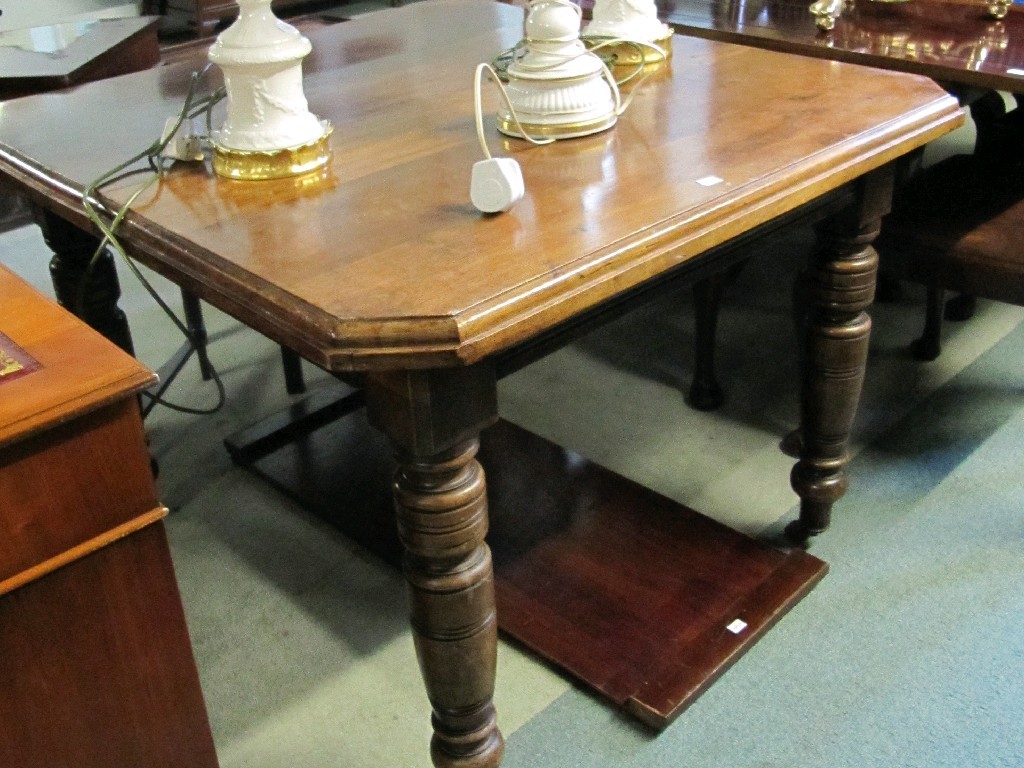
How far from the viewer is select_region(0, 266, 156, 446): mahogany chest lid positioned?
887 mm

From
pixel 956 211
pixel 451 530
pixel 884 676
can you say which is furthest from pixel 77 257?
pixel 956 211

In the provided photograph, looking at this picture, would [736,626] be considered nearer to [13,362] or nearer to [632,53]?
[632,53]

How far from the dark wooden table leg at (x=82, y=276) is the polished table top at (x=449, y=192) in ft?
0.46

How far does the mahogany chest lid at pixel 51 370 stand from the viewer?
0.89 meters

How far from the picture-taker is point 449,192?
1.09 m

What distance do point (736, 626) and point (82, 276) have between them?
0.98 metres

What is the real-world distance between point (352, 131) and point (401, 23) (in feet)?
2.04

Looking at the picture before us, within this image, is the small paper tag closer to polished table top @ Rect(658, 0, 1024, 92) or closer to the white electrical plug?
the white electrical plug

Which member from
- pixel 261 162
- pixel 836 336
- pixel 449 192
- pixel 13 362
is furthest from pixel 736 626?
pixel 13 362

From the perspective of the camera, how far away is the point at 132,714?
3.52 ft

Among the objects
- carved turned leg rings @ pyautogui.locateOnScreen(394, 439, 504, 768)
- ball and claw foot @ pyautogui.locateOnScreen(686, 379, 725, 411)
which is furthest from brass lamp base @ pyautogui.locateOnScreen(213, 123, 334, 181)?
ball and claw foot @ pyautogui.locateOnScreen(686, 379, 725, 411)

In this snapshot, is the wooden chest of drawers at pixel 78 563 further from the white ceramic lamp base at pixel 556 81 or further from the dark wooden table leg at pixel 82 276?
the white ceramic lamp base at pixel 556 81

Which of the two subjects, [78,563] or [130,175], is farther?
[130,175]

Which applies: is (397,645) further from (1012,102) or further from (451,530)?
(1012,102)
